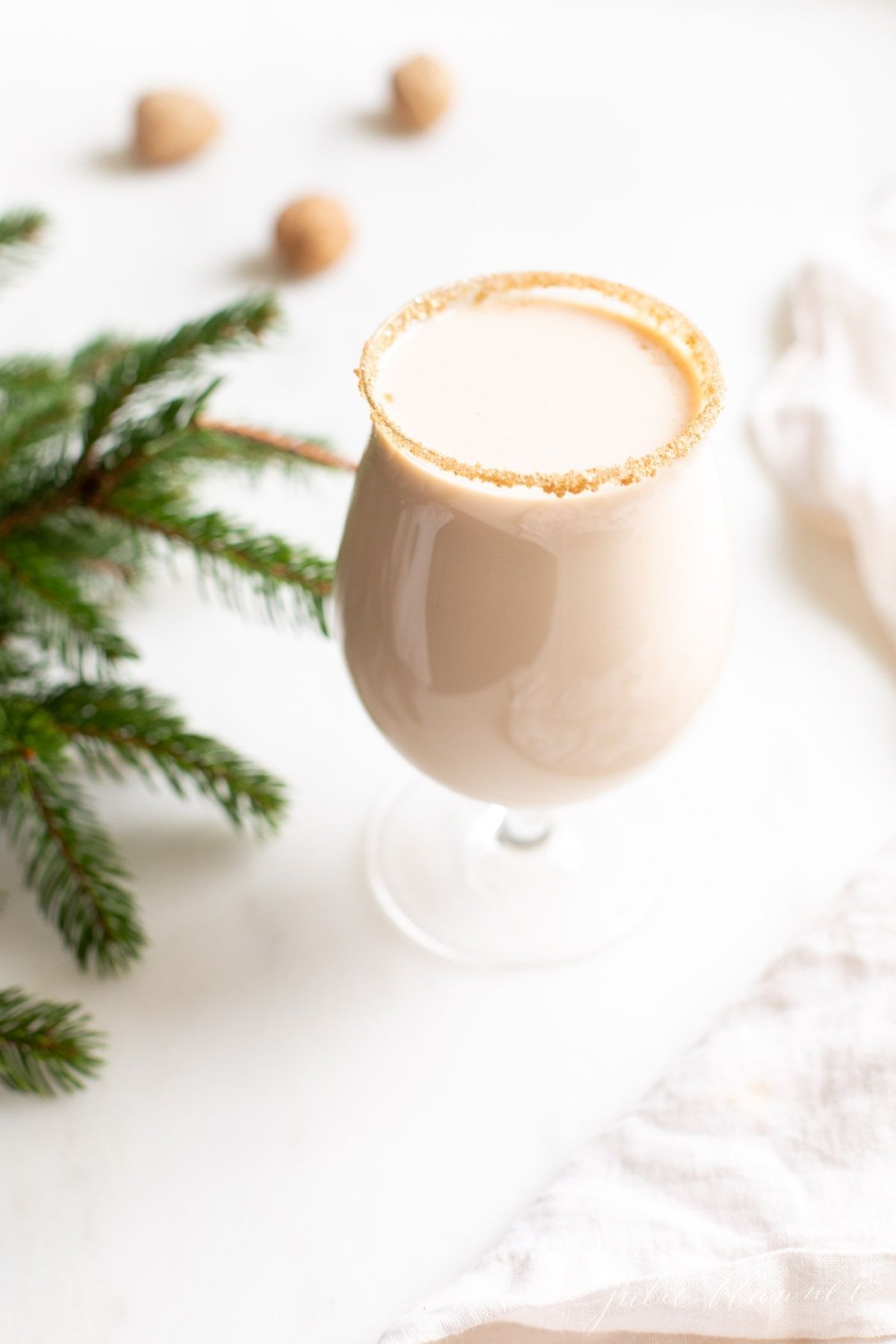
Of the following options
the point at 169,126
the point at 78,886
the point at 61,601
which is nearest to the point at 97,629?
the point at 61,601

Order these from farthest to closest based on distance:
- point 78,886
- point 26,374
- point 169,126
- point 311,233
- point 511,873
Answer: point 169,126
point 311,233
point 26,374
point 511,873
point 78,886

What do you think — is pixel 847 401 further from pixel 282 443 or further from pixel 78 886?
pixel 78 886

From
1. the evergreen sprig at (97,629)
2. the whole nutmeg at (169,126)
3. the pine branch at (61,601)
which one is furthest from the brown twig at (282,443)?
the whole nutmeg at (169,126)

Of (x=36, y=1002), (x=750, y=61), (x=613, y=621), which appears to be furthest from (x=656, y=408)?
(x=750, y=61)

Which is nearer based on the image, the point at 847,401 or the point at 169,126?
the point at 847,401

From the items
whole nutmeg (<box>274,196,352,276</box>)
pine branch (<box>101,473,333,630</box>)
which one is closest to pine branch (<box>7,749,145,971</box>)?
pine branch (<box>101,473,333,630</box>)

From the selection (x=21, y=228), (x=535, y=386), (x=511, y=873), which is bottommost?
(x=511, y=873)
